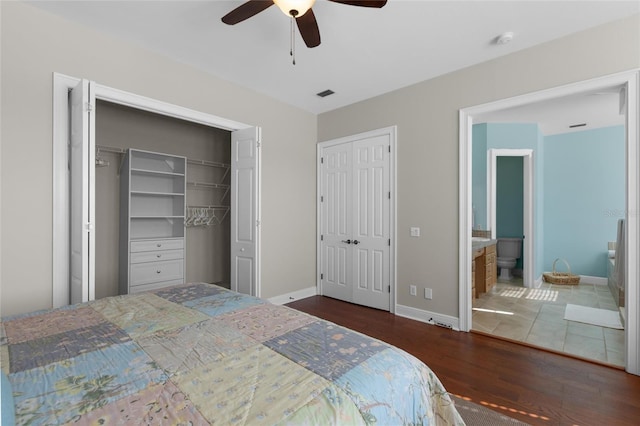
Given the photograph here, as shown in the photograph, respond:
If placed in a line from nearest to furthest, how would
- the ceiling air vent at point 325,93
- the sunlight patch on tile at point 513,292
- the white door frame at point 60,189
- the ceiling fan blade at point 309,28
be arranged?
the ceiling fan blade at point 309,28 < the white door frame at point 60,189 < the ceiling air vent at point 325,93 < the sunlight patch on tile at point 513,292

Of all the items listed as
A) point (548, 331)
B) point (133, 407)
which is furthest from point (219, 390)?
point (548, 331)

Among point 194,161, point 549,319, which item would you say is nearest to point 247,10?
point 194,161

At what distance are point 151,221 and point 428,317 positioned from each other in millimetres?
3777

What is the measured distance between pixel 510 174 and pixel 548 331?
13.6 ft

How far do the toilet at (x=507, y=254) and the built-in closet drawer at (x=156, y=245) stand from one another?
566 cm

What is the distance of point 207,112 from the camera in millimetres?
3475

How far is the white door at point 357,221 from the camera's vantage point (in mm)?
4000

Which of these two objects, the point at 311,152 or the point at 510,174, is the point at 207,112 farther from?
the point at 510,174

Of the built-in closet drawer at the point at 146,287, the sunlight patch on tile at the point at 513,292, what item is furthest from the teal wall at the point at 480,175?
the built-in closet drawer at the point at 146,287

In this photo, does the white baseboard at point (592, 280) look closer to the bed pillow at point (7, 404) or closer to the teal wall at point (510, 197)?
the teal wall at point (510, 197)

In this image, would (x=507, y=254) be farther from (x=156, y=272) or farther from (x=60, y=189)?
(x=60, y=189)

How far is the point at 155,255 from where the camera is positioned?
370 cm

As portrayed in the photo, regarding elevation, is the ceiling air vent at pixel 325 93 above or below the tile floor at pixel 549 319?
above

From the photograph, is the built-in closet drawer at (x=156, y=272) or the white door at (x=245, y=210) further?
the built-in closet drawer at (x=156, y=272)
